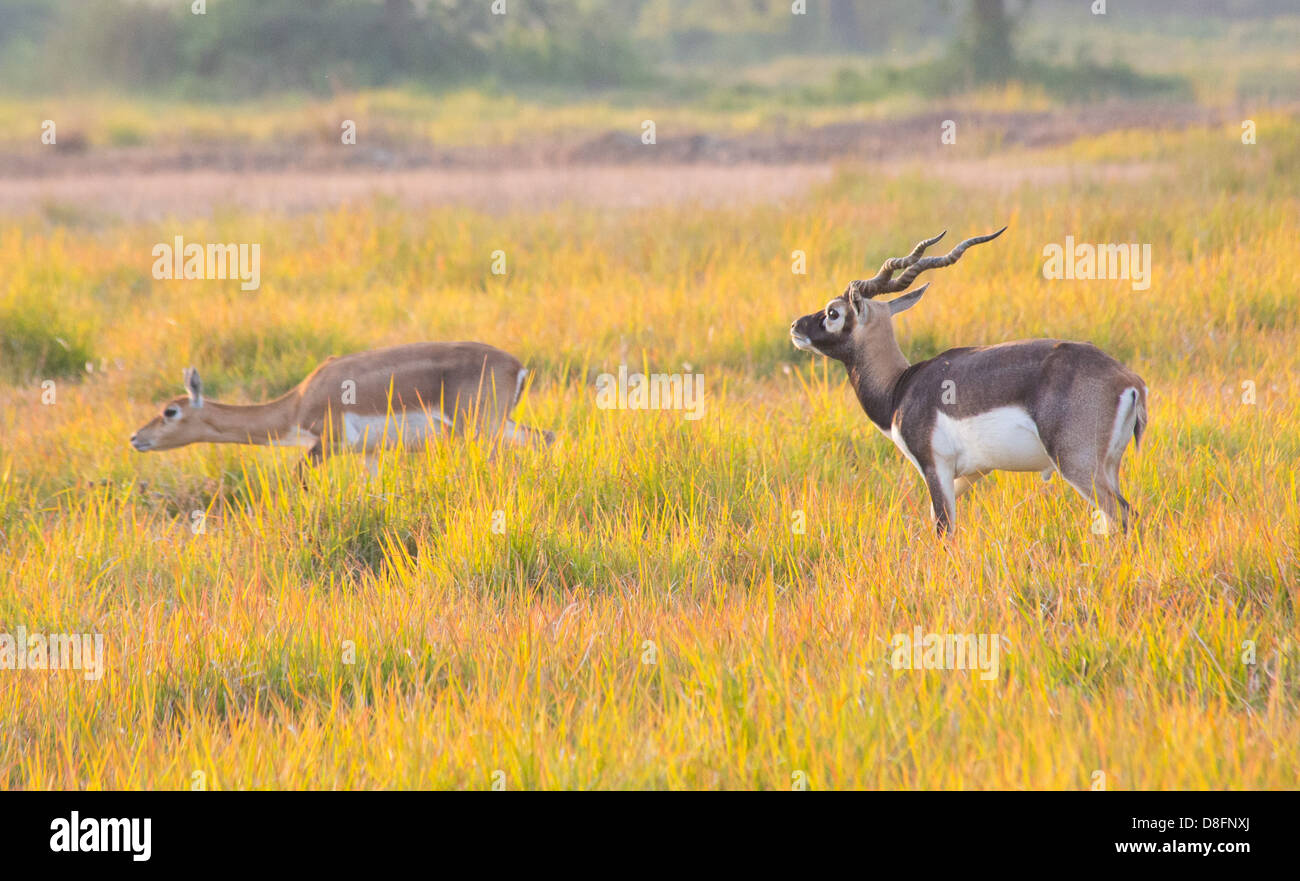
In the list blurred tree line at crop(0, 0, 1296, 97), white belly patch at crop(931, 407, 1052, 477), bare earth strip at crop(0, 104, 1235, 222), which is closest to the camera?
white belly patch at crop(931, 407, 1052, 477)

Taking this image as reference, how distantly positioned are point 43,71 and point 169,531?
26.4 m

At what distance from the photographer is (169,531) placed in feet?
17.5

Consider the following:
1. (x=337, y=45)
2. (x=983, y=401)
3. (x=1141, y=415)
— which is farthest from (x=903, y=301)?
(x=337, y=45)

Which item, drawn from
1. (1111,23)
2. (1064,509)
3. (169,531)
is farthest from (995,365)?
(1111,23)

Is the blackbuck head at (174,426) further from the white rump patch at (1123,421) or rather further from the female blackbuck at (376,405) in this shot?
the white rump patch at (1123,421)

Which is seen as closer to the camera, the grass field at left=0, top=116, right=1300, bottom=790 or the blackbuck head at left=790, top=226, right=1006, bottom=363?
the grass field at left=0, top=116, right=1300, bottom=790

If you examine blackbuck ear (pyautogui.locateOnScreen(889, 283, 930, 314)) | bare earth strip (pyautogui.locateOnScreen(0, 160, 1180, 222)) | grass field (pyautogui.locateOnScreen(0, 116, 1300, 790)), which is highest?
bare earth strip (pyautogui.locateOnScreen(0, 160, 1180, 222))

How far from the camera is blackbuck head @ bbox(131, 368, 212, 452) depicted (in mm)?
6055

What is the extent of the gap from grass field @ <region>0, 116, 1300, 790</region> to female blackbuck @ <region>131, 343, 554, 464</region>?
0.64ft

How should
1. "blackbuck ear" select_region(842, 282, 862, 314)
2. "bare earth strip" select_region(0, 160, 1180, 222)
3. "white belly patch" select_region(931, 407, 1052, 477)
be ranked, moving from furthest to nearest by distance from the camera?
"bare earth strip" select_region(0, 160, 1180, 222) → "blackbuck ear" select_region(842, 282, 862, 314) → "white belly patch" select_region(931, 407, 1052, 477)

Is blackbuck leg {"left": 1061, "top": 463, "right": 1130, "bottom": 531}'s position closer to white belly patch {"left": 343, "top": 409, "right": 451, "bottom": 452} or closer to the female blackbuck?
the female blackbuck

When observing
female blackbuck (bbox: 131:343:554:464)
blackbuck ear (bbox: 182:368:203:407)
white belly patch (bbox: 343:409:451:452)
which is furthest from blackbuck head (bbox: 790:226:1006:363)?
blackbuck ear (bbox: 182:368:203:407)

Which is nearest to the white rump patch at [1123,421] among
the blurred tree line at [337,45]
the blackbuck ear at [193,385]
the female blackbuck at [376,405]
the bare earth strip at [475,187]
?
the female blackbuck at [376,405]
